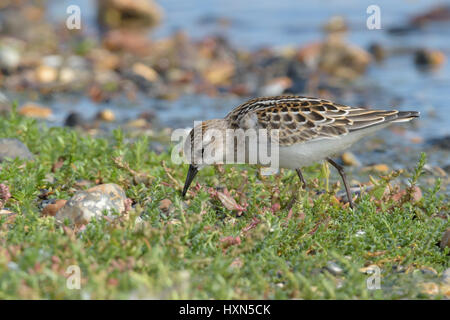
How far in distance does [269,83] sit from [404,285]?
10.0m

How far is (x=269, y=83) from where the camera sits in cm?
1569

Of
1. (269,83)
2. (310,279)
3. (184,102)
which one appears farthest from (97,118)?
(310,279)

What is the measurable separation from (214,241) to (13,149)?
3.80 metres

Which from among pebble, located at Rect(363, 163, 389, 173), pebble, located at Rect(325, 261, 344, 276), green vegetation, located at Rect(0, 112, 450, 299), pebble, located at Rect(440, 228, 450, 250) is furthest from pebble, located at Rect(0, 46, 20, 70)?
pebble, located at Rect(440, 228, 450, 250)

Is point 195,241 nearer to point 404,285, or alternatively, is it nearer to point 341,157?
point 404,285

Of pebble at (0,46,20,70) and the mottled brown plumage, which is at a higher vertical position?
pebble at (0,46,20,70)

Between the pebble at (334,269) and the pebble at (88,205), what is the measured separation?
235 cm

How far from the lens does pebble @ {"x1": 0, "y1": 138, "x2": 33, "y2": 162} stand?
28.9ft

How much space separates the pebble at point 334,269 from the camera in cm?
631

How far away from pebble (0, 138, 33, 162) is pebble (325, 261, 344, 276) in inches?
180

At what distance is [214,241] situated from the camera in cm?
652

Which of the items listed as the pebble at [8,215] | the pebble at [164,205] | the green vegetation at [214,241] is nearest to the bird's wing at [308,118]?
the green vegetation at [214,241]

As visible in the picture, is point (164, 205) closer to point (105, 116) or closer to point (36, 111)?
point (105, 116)

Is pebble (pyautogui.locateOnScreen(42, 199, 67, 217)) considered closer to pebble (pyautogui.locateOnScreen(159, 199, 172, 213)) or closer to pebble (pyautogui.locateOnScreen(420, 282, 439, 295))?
pebble (pyautogui.locateOnScreen(159, 199, 172, 213))
